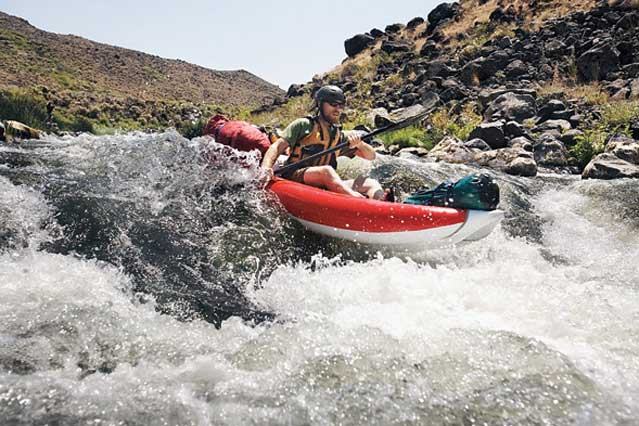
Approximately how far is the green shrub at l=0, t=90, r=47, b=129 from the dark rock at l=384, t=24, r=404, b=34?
2006 centimetres

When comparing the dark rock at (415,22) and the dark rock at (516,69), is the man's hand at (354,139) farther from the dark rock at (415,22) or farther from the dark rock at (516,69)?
the dark rock at (415,22)

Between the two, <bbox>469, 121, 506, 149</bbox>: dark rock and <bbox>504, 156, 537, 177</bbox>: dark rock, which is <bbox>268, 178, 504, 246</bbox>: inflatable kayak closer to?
<bbox>504, 156, 537, 177</bbox>: dark rock

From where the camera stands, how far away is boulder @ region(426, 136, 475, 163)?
7660mm

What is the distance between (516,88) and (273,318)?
37.3 ft

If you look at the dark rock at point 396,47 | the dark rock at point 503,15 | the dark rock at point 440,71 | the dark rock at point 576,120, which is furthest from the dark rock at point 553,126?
the dark rock at point 396,47

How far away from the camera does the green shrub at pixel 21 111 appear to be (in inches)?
556

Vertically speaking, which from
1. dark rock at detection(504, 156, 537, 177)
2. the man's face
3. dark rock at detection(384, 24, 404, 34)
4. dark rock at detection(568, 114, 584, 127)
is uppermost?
dark rock at detection(384, 24, 404, 34)

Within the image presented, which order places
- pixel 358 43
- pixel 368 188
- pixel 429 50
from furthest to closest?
pixel 358 43
pixel 429 50
pixel 368 188

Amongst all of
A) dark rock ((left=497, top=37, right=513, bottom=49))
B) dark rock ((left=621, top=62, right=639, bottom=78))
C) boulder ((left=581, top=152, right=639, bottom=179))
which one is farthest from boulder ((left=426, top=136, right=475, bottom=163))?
dark rock ((left=497, top=37, right=513, bottom=49))

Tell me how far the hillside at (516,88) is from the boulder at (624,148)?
0.02 metres

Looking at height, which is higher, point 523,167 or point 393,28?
point 393,28

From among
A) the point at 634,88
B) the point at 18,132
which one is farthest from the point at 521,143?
the point at 18,132

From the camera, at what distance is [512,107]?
9805mm

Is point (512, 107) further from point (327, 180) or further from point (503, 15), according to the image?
point (503, 15)
